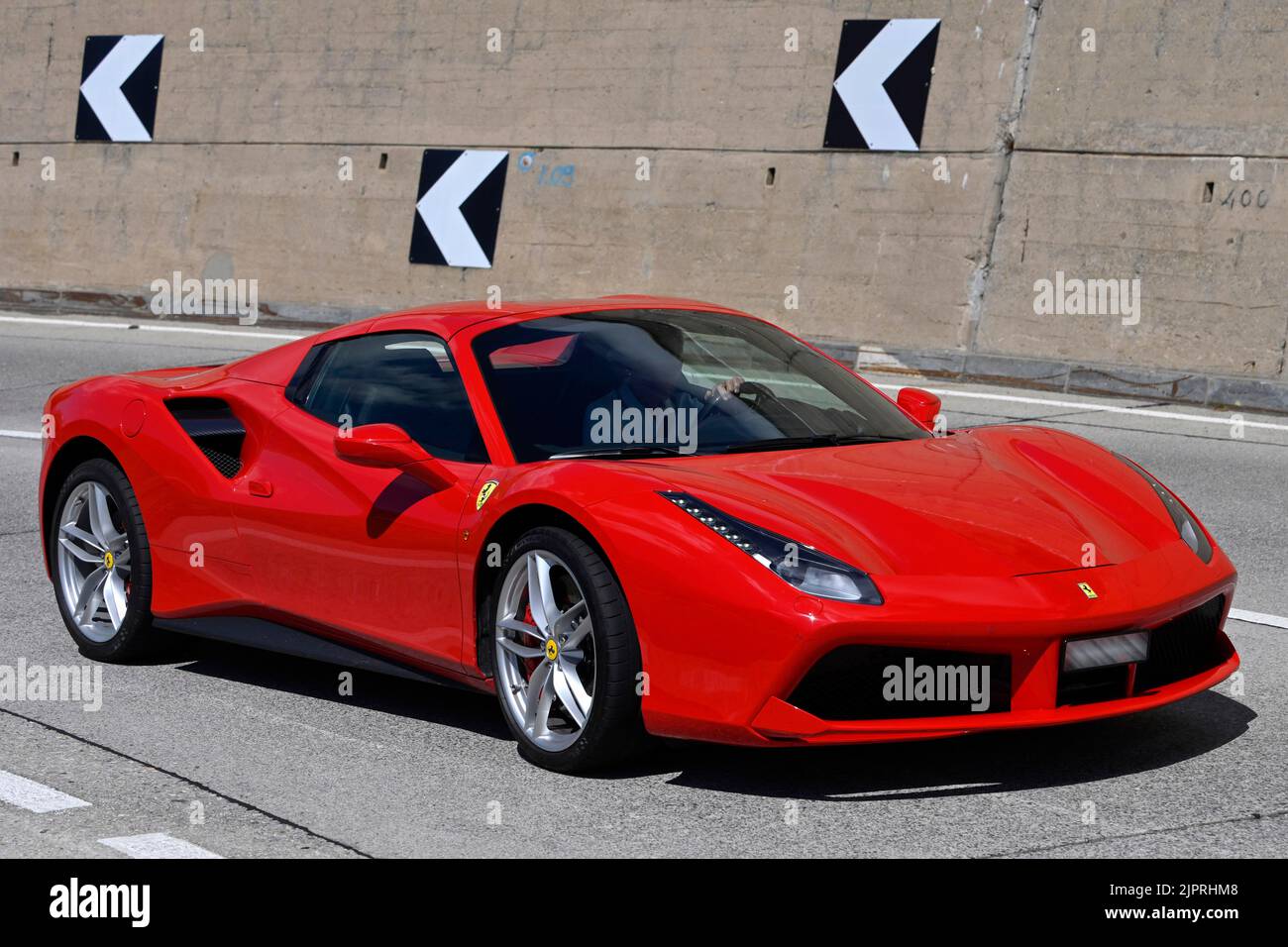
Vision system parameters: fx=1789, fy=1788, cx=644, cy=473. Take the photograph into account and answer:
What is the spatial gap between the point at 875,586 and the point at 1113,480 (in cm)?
133

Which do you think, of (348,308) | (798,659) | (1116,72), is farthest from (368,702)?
(348,308)

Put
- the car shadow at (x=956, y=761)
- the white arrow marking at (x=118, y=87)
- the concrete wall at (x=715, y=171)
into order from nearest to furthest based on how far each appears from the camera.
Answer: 1. the car shadow at (x=956, y=761)
2. the concrete wall at (x=715, y=171)
3. the white arrow marking at (x=118, y=87)

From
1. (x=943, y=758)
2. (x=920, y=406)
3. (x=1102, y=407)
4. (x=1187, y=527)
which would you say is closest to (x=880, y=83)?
(x=1102, y=407)

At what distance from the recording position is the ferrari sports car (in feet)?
14.5

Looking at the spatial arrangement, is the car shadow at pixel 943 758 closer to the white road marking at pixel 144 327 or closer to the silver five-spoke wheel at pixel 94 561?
the silver five-spoke wheel at pixel 94 561

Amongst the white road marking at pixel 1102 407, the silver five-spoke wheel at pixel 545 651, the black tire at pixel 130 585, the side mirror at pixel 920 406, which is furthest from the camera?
the white road marking at pixel 1102 407

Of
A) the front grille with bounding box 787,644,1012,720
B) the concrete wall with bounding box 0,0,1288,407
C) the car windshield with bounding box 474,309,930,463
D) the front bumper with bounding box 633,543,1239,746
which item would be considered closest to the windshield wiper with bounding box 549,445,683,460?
the car windshield with bounding box 474,309,930,463

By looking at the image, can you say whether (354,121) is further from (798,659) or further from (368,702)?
(798,659)

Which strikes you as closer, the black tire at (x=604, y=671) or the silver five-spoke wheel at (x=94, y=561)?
the black tire at (x=604, y=671)

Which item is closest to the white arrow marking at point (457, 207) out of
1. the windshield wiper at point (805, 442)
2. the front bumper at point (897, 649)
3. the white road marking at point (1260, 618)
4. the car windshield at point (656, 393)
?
the white road marking at point (1260, 618)

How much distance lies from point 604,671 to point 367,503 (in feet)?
3.81

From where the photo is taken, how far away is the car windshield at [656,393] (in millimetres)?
5242

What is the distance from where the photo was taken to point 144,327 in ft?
57.7

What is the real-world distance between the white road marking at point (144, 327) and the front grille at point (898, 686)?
1295cm
